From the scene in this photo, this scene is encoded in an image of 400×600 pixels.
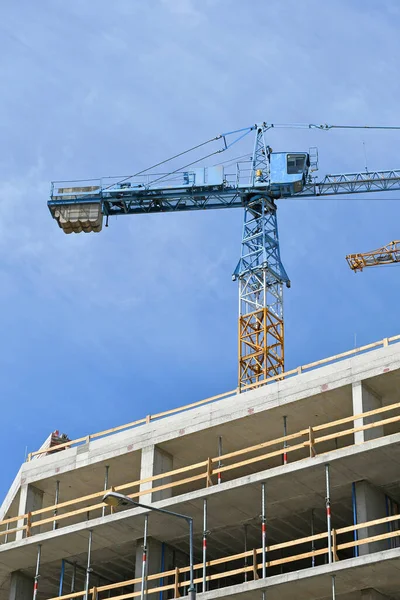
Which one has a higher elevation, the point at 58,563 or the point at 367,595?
the point at 58,563

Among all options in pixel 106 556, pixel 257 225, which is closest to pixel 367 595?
pixel 106 556

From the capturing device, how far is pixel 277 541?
159 ft

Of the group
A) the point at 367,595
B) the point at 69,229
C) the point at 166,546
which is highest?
the point at 69,229

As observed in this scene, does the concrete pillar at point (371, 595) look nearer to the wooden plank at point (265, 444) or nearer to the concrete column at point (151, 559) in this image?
the wooden plank at point (265, 444)

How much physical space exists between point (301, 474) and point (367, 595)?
174 inches

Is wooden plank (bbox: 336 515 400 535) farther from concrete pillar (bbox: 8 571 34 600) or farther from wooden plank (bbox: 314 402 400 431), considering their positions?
concrete pillar (bbox: 8 571 34 600)

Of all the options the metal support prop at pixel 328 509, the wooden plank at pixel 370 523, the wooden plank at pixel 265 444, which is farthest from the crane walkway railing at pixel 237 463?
the wooden plank at pixel 370 523

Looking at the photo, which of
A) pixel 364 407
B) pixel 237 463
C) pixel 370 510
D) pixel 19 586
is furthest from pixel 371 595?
pixel 19 586

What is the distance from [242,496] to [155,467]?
479cm

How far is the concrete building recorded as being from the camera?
40562mm

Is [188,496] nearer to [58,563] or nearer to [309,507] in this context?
[309,507]

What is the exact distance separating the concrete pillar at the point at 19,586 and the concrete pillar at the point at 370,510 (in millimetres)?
15034

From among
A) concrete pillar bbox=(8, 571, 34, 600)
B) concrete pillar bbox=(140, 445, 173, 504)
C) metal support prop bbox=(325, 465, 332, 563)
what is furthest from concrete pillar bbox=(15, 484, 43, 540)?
metal support prop bbox=(325, 465, 332, 563)

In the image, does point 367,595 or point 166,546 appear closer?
point 367,595
